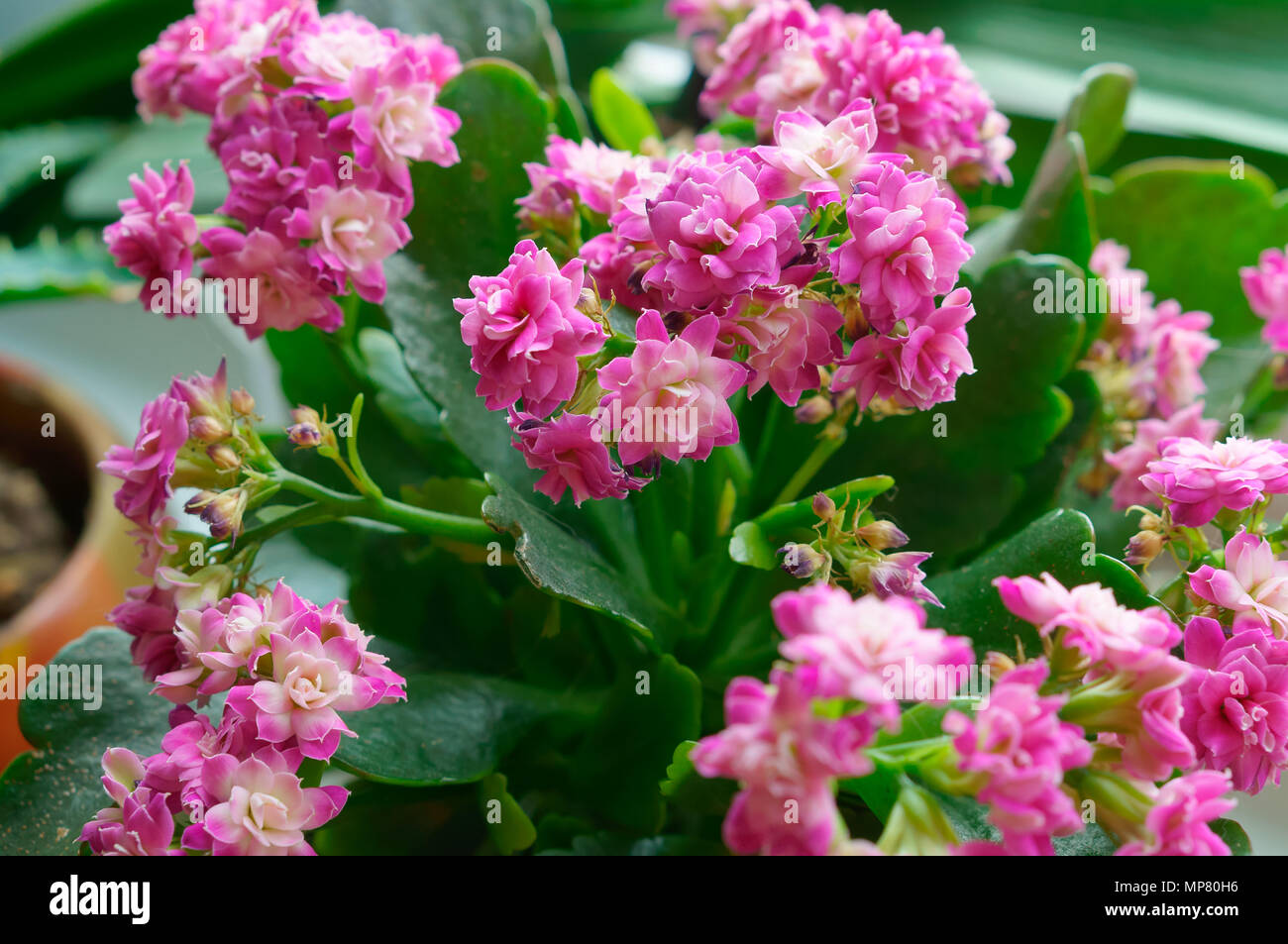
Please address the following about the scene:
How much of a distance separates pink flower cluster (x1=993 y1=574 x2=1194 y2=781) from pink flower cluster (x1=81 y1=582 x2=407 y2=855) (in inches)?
10.2

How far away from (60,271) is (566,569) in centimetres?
73

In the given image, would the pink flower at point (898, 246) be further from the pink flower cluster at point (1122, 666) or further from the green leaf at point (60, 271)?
the green leaf at point (60, 271)

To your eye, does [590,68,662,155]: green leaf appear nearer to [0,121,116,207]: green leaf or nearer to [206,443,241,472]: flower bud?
[206,443,241,472]: flower bud

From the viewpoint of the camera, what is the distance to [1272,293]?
60 centimetres

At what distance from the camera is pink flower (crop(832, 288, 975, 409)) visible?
399 millimetres

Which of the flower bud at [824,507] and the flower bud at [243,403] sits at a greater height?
the flower bud at [243,403]

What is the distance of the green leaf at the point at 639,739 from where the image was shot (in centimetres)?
49

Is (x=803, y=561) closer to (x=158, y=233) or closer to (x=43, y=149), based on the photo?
(x=158, y=233)

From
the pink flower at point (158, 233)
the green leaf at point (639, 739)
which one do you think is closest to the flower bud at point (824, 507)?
the green leaf at point (639, 739)

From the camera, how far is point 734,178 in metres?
0.38

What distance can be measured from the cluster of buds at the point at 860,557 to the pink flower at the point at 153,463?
0.90ft

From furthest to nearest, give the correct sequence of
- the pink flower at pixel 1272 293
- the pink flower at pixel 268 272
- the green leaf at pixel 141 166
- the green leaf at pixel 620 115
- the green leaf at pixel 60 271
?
the green leaf at pixel 141 166 < the green leaf at pixel 60 271 < the green leaf at pixel 620 115 < the pink flower at pixel 1272 293 < the pink flower at pixel 268 272

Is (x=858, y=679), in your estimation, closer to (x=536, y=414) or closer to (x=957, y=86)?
(x=536, y=414)

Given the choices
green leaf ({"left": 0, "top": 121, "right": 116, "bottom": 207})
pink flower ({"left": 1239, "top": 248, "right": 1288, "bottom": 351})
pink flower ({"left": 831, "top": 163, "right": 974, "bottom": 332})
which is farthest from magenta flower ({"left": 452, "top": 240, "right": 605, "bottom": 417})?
green leaf ({"left": 0, "top": 121, "right": 116, "bottom": 207})
